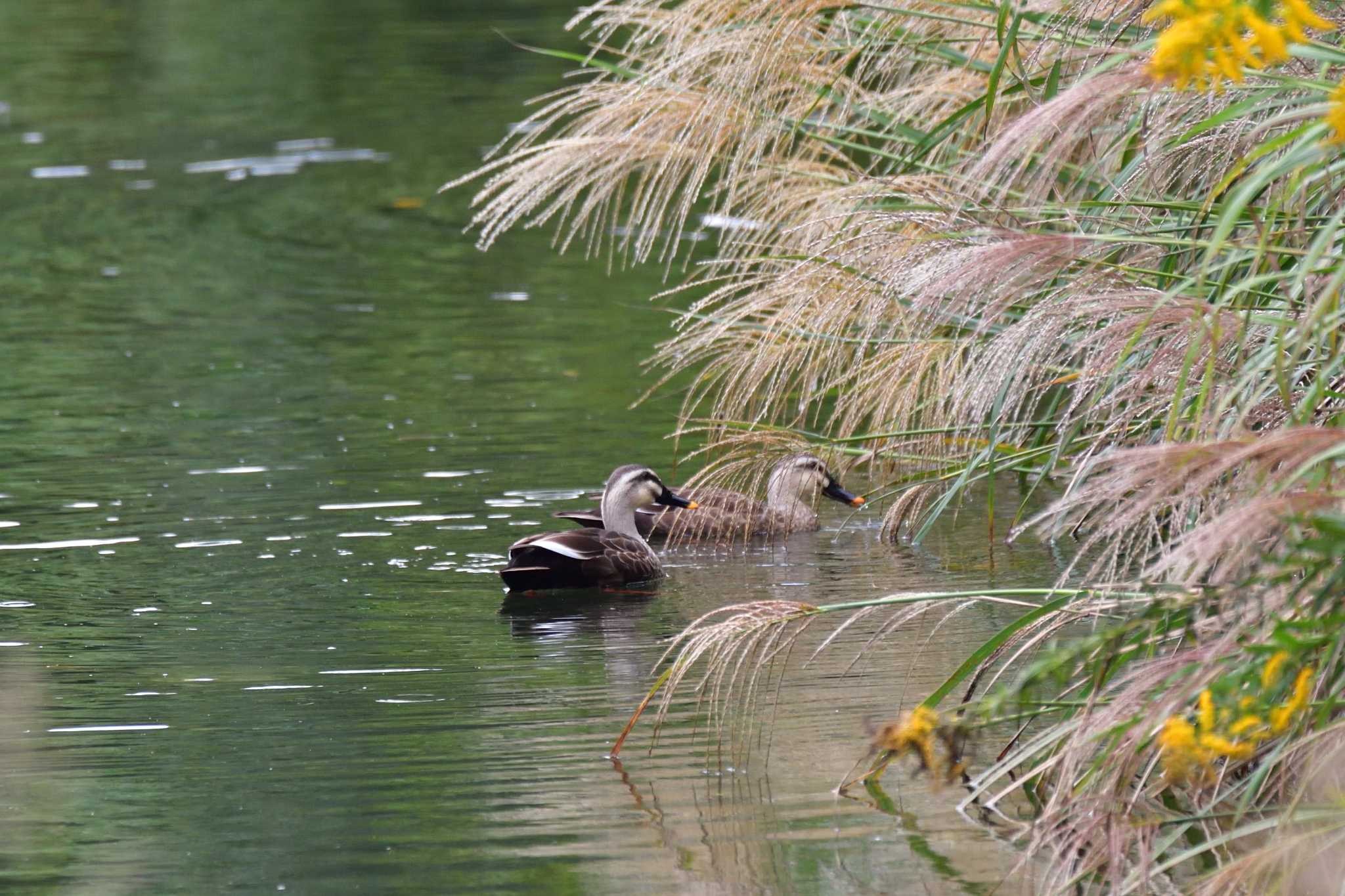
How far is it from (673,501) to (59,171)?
36.9 ft

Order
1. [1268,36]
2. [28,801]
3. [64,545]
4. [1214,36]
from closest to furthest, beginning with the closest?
[1268,36], [1214,36], [28,801], [64,545]

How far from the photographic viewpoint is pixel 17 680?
22.4 feet

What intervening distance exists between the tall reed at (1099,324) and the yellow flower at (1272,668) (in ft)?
0.06

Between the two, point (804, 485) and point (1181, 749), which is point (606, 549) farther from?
point (1181, 749)

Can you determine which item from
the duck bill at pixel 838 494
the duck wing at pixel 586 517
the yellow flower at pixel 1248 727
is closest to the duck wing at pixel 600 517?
the duck wing at pixel 586 517

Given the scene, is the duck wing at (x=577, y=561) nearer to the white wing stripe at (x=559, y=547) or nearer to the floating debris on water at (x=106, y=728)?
the white wing stripe at (x=559, y=547)

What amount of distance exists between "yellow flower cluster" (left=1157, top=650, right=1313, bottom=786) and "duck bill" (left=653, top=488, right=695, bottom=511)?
15.2 ft

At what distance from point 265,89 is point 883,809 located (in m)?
18.5

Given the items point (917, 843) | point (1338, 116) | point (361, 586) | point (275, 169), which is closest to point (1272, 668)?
point (1338, 116)

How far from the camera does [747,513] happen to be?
8594mm

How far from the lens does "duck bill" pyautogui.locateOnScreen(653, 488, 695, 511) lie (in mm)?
8672

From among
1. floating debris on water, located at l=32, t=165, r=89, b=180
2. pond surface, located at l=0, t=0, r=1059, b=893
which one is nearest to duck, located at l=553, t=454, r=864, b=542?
pond surface, located at l=0, t=0, r=1059, b=893

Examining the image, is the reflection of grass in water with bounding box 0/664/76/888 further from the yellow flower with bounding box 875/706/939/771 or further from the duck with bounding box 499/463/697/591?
the yellow flower with bounding box 875/706/939/771

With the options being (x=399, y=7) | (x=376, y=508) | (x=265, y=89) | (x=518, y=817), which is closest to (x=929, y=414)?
(x=518, y=817)
